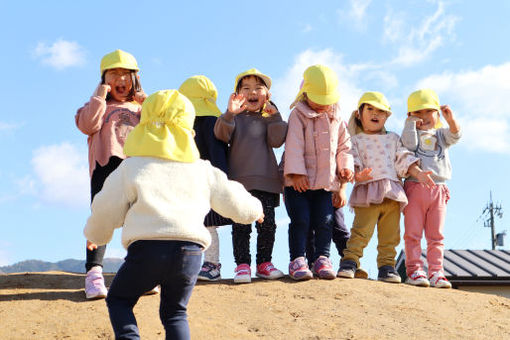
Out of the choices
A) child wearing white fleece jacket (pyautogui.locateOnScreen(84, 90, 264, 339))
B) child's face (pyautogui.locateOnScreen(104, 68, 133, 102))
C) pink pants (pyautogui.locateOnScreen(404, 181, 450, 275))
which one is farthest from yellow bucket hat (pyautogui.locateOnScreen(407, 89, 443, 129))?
child wearing white fleece jacket (pyautogui.locateOnScreen(84, 90, 264, 339))

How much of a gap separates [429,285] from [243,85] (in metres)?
3.34

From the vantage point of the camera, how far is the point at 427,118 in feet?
25.2

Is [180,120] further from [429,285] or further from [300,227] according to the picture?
[429,285]

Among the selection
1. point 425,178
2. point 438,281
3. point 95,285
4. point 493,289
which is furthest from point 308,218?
point 493,289

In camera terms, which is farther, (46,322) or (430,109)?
(430,109)

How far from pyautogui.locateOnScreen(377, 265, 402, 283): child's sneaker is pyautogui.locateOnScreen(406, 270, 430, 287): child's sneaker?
156 mm

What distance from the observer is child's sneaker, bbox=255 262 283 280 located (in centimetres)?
670

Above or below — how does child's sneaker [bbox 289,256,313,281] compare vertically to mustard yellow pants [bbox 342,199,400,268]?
below

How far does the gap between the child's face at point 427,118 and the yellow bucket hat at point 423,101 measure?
79mm

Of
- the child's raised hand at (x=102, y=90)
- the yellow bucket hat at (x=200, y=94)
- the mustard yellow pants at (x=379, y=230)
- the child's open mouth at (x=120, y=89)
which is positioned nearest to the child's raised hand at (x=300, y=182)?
the mustard yellow pants at (x=379, y=230)

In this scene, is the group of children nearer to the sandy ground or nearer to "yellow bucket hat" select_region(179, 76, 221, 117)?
"yellow bucket hat" select_region(179, 76, 221, 117)

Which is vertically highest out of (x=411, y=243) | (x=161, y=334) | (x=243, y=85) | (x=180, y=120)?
(x=243, y=85)

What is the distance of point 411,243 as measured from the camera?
735 centimetres

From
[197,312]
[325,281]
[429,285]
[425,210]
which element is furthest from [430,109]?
[197,312]
